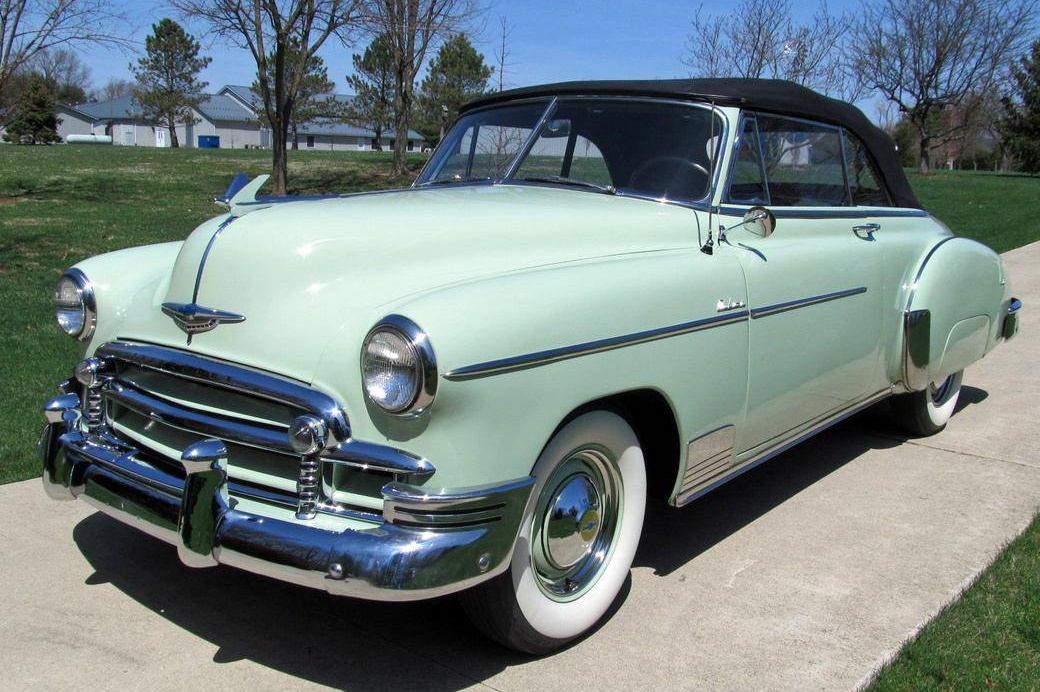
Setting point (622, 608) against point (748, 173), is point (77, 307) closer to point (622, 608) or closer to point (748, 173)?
point (622, 608)

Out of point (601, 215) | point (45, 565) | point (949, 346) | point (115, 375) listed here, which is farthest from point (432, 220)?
point (949, 346)

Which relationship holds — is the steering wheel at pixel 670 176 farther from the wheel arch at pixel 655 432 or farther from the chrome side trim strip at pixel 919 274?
the chrome side trim strip at pixel 919 274

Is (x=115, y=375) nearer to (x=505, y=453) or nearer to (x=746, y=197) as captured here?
(x=505, y=453)

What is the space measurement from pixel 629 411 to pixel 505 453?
785 millimetres

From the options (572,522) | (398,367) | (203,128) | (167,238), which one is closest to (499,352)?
(398,367)

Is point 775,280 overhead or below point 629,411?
overhead

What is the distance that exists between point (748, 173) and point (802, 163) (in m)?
0.56

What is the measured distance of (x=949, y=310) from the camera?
14.9 ft

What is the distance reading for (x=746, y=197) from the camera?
3613 mm

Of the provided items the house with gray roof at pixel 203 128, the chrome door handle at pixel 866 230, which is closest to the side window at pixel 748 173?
the chrome door handle at pixel 866 230

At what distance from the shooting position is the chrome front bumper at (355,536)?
7.39 ft

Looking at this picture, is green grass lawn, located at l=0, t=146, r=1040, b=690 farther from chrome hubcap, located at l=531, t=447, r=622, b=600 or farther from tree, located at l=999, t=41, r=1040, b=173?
tree, located at l=999, t=41, r=1040, b=173

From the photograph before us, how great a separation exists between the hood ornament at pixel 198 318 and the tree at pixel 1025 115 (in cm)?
3730

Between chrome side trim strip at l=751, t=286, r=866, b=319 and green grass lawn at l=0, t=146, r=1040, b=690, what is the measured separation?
3.74 ft
